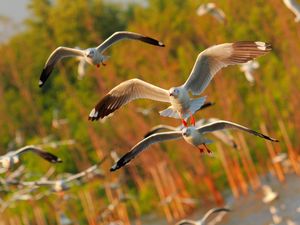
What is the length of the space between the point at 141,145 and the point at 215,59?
→ 1714mm

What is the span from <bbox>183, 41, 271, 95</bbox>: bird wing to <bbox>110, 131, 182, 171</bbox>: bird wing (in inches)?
37.3

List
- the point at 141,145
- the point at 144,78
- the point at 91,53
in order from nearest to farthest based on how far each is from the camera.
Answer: the point at 141,145
the point at 91,53
the point at 144,78

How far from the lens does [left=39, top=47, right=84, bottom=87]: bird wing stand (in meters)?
15.1

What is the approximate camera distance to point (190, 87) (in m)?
13.5

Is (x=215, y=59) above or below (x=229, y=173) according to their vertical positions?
above

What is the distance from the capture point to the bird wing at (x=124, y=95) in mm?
13648

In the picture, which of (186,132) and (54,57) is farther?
(54,57)

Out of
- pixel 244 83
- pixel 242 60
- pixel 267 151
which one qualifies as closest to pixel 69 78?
pixel 244 83

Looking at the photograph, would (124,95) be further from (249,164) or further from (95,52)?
(249,164)

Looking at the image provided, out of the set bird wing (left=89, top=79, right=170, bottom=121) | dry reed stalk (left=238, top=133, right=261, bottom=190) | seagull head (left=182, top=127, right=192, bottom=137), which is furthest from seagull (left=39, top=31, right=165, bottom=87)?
dry reed stalk (left=238, top=133, right=261, bottom=190)

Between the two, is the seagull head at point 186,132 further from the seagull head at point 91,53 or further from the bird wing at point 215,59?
the seagull head at point 91,53

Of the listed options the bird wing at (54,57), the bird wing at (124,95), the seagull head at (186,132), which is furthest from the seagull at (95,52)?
the seagull head at (186,132)

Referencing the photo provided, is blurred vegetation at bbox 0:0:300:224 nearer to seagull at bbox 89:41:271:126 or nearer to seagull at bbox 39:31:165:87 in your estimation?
seagull at bbox 39:31:165:87

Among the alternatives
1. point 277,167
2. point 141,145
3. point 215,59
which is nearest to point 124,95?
point 141,145
